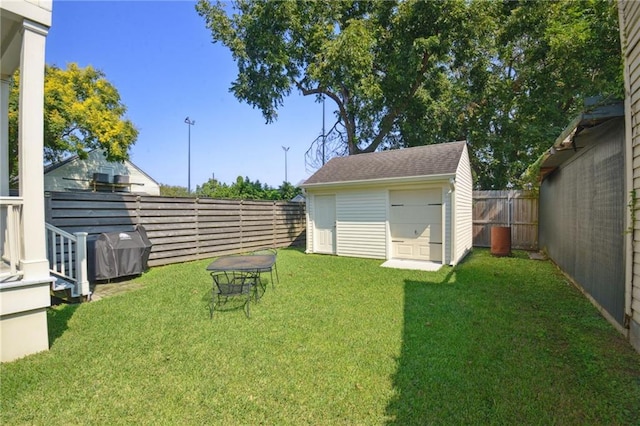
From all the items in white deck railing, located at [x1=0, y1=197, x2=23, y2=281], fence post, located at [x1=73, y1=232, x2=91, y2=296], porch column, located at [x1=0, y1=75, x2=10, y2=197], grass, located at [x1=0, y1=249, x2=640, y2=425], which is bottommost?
grass, located at [x1=0, y1=249, x2=640, y2=425]

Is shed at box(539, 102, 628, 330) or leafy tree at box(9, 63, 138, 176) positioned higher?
leafy tree at box(9, 63, 138, 176)

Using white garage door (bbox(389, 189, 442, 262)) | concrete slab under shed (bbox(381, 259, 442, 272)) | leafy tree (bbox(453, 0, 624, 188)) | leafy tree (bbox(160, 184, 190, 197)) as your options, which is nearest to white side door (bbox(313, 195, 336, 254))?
white garage door (bbox(389, 189, 442, 262))

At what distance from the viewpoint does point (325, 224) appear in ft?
33.3

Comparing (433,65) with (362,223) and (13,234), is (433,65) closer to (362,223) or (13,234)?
(362,223)

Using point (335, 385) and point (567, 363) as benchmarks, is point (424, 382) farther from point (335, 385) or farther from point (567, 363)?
point (567, 363)

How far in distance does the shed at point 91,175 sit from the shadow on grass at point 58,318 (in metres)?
16.5

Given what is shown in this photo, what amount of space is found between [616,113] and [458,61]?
44.4 feet

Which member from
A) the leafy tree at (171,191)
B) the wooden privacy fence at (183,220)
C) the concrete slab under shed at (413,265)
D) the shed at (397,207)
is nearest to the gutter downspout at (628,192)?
the concrete slab under shed at (413,265)

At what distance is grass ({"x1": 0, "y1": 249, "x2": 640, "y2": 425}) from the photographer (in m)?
2.29

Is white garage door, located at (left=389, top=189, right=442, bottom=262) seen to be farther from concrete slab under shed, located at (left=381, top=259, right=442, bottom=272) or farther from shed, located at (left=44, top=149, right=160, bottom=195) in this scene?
shed, located at (left=44, top=149, right=160, bottom=195)

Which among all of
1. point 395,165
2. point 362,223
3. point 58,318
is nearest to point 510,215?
point 395,165

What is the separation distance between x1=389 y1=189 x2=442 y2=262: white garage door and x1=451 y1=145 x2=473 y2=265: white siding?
0.42 metres

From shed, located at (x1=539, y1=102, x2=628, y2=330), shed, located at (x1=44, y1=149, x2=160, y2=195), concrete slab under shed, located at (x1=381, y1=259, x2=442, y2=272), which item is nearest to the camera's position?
shed, located at (x1=539, y1=102, x2=628, y2=330)

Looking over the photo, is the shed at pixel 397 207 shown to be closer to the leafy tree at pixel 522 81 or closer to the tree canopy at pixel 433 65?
the tree canopy at pixel 433 65
